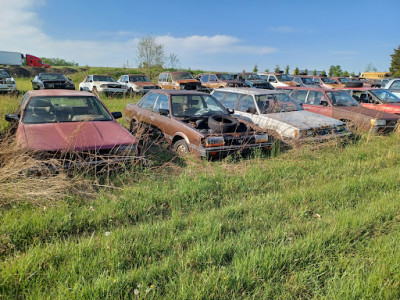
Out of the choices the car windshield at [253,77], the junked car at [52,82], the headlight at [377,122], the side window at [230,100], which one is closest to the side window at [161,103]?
the side window at [230,100]

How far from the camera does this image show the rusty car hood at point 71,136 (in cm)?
433

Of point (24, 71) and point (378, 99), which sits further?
point (24, 71)

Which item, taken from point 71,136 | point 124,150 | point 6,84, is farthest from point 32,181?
point 6,84

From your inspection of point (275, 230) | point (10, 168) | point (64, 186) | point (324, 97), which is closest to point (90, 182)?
point (64, 186)

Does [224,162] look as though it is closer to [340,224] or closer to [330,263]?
[340,224]

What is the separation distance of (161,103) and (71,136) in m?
2.92

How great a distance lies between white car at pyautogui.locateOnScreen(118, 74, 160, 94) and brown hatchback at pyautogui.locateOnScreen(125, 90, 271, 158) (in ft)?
33.9

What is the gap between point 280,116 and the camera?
7375 mm

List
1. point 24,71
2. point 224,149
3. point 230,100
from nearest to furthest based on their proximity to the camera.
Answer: point 224,149 < point 230,100 < point 24,71

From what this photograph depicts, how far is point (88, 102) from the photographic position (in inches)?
231

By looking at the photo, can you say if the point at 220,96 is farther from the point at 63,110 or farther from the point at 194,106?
the point at 63,110

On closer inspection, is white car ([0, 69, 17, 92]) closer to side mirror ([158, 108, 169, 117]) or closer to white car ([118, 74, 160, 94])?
white car ([118, 74, 160, 94])

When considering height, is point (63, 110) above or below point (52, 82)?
below

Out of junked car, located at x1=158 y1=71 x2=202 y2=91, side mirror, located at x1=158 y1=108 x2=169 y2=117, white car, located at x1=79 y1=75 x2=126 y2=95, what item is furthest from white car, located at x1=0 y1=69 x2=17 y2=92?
side mirror, located at x1=158 y1=108 x2=169 y2=117
